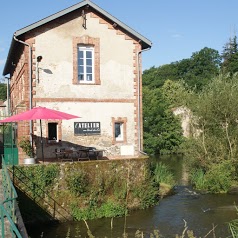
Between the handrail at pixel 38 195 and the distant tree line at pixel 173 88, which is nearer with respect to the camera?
the handrail at pixel 38 195

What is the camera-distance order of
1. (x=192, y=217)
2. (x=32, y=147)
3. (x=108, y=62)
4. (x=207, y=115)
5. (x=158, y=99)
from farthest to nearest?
1. (x=158, y=99)
2. (x=207, y=115)
3. (x=108, y=62)
4. (x=32, y=147)
5. (x=192, y=217)

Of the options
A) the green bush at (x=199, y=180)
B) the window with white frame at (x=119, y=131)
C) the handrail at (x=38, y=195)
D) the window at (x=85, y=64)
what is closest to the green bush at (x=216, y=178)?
the green bush at (x=199, y=180)

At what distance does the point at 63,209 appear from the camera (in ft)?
45.1

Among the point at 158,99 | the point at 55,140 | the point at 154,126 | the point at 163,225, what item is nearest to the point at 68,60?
the point at 55,140

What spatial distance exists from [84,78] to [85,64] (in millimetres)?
670

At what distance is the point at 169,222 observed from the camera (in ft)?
43.8

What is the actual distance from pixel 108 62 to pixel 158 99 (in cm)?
3345

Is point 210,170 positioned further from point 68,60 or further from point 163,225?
point 68,60

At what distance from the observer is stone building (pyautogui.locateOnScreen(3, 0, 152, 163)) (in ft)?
55.0

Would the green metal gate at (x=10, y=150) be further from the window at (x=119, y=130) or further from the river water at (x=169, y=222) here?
the window at (x=119, y=130)

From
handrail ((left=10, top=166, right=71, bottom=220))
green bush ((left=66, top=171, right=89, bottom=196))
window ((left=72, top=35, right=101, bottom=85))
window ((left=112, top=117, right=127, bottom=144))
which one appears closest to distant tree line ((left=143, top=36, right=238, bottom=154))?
window ((left=112, top=117, right=127, bottom=144))

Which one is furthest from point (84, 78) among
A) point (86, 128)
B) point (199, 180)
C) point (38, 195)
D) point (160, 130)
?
point (160, 130)

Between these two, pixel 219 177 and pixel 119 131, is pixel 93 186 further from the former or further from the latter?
pixel 219 177

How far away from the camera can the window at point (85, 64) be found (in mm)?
17734
